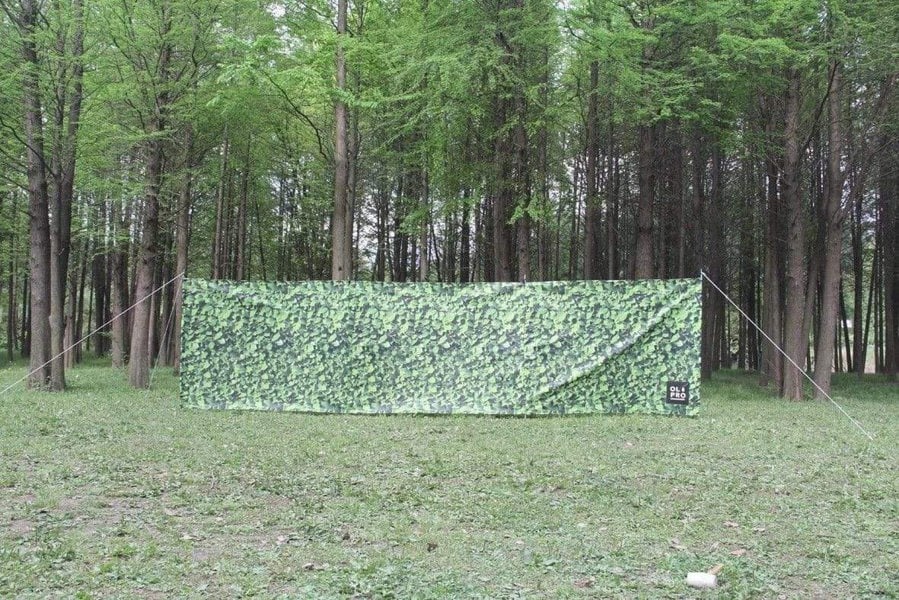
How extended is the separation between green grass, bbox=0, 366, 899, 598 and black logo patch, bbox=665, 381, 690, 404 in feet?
3.26

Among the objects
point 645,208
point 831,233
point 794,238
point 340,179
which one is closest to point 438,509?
point 340,179

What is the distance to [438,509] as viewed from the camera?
495 cm

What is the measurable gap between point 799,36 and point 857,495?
30.5 ft

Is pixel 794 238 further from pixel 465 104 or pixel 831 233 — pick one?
pixel 465 104

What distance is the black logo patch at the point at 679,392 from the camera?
32.0 feet

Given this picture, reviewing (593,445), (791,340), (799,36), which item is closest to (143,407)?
(593,445)

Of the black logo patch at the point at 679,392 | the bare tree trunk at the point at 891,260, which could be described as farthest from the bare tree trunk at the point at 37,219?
the bare tree trunk at the point at 891,260

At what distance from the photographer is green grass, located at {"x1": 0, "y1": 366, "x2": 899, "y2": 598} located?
357 cm

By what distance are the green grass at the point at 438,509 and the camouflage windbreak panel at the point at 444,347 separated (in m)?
1.23

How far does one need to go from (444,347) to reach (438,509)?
5271mm

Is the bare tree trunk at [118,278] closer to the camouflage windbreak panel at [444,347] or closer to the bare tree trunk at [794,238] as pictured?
the camouflage windbreak panel at [444,347]

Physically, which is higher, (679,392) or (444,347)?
(444,347)

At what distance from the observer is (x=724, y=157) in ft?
60.3

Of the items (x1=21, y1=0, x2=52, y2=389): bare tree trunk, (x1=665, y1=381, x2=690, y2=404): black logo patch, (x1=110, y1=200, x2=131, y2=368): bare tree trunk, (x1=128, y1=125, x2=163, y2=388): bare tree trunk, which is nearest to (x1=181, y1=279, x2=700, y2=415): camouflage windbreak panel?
(x1=665, y1=381, x2=690, y2=404): black logo patch
